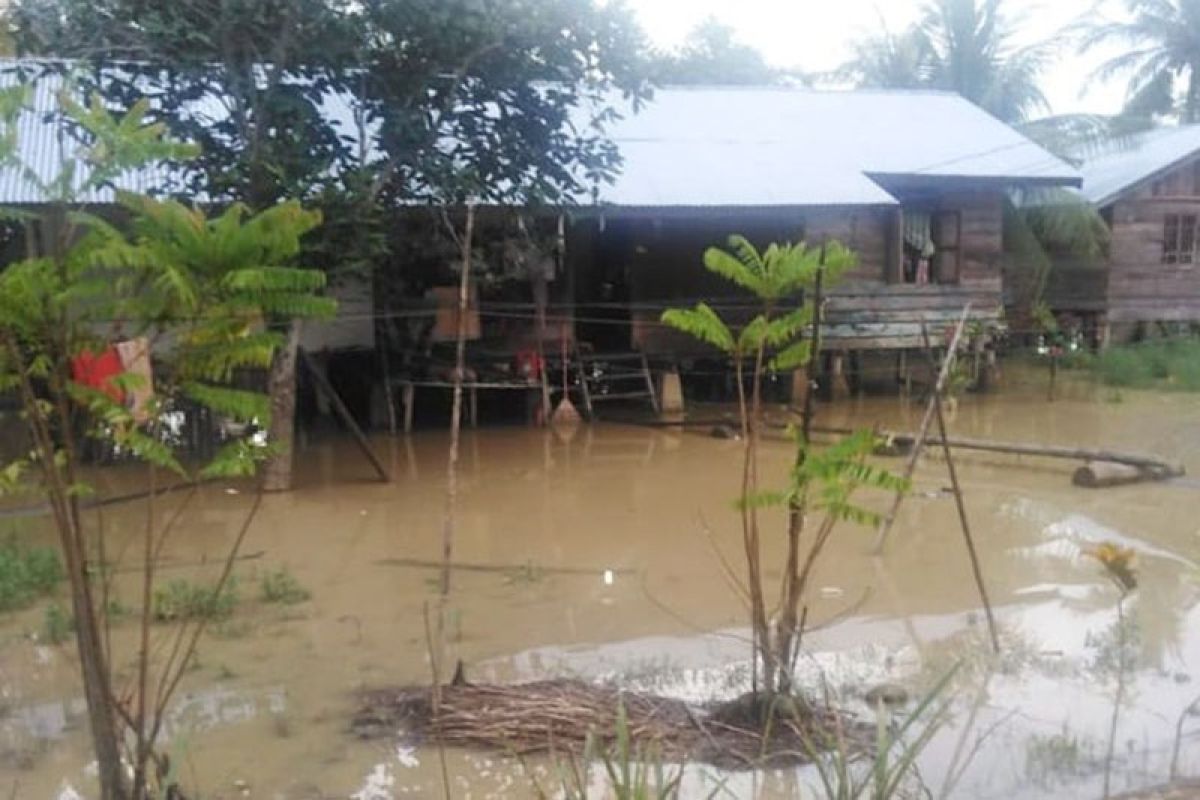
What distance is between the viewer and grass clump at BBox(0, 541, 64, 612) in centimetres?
694

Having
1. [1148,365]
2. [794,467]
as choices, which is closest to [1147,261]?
[1148,365]

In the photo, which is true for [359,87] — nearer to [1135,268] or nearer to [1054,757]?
[1054,757]

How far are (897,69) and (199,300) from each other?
937 inches

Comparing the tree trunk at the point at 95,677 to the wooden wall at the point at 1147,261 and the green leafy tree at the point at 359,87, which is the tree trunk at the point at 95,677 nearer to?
the green leafy tree at the point at 359,87

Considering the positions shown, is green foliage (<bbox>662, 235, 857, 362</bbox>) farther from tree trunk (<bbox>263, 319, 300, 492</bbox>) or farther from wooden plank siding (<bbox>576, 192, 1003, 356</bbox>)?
wooden plank siding (<bbox>576, 192, 1003, 356</bbox>)

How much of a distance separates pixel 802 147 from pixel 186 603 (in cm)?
1142

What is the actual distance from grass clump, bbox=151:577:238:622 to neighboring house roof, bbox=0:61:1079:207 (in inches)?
219

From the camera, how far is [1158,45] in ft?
85.0

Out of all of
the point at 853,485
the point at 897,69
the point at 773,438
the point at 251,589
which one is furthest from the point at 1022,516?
the point at 897,69

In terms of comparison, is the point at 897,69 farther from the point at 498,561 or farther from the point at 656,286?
the point at 498,561

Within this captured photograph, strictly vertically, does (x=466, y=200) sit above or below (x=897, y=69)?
below

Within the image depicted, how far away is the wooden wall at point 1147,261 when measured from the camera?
1939 cm

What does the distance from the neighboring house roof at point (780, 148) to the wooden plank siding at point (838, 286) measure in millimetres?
662

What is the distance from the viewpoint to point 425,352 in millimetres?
13648
